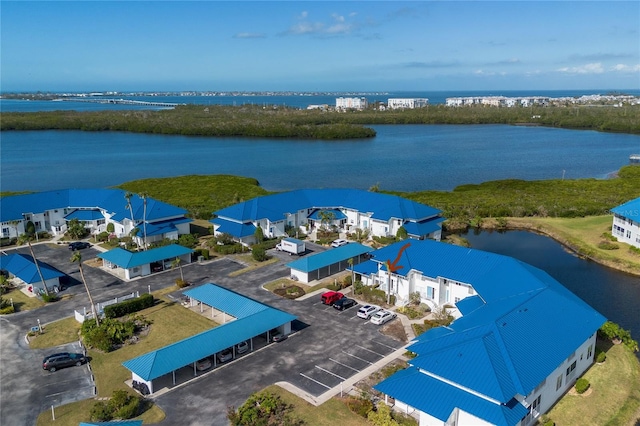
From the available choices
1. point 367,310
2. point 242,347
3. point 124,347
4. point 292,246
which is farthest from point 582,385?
point 292,246

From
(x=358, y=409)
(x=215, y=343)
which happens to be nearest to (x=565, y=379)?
(x=358, y=409)

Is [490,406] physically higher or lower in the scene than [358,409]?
higher

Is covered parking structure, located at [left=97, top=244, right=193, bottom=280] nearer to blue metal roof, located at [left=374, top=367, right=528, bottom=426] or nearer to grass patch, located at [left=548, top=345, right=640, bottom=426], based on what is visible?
blue metal roof, located at [left=374, top=367, right=528, bottom=426]

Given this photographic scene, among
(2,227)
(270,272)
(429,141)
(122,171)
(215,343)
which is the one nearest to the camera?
(215,343)

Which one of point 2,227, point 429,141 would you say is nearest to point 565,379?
point 2,227

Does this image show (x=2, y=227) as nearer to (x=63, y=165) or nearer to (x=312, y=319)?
(x=312, y=319)

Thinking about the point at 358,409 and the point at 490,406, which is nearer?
the point at 490,406

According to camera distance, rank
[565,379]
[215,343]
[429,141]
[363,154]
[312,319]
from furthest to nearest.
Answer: [429,141], [363,154], [312,319], [215,343], [565,379]
